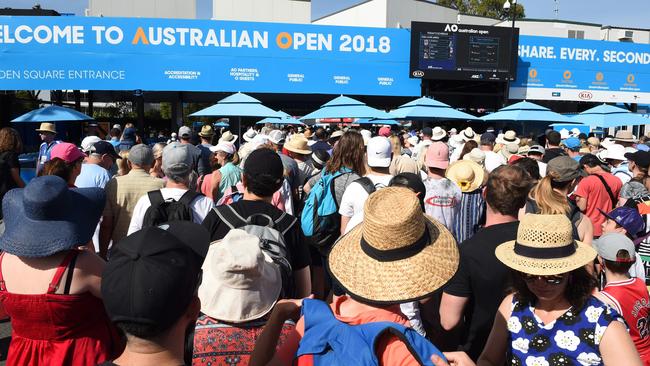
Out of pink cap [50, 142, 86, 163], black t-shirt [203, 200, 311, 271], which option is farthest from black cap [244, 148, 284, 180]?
pink cap [50, 142, 86, 163]

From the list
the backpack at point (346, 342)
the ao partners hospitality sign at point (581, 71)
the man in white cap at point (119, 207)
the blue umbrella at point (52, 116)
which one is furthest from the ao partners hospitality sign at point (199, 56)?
the backpack at point (346, 342)

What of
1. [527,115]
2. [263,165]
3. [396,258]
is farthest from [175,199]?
[527,115]

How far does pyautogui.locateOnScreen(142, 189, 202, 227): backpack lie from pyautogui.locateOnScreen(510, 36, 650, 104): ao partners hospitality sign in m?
22.3

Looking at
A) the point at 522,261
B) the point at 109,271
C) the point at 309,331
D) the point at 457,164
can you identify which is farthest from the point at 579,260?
the point at 457,164

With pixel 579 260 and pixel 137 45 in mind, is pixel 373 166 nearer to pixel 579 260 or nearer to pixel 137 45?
pixel 579 260

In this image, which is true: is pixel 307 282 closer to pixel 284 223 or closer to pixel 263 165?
pixel 284 223

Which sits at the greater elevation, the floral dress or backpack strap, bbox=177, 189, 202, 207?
backpack strap, bbox=177, 189, 202, 207

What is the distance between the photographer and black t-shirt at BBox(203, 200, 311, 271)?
313cm

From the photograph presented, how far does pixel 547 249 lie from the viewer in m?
2.31

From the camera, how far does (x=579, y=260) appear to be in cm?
225

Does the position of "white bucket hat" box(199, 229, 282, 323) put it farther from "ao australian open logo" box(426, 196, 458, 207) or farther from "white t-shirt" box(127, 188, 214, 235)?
"ao australian open logo" box(426, 196, 458, 207)

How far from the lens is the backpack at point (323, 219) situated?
4672 mm

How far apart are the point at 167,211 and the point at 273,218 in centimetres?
109

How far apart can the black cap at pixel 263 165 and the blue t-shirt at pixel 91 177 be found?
2.58 metres
